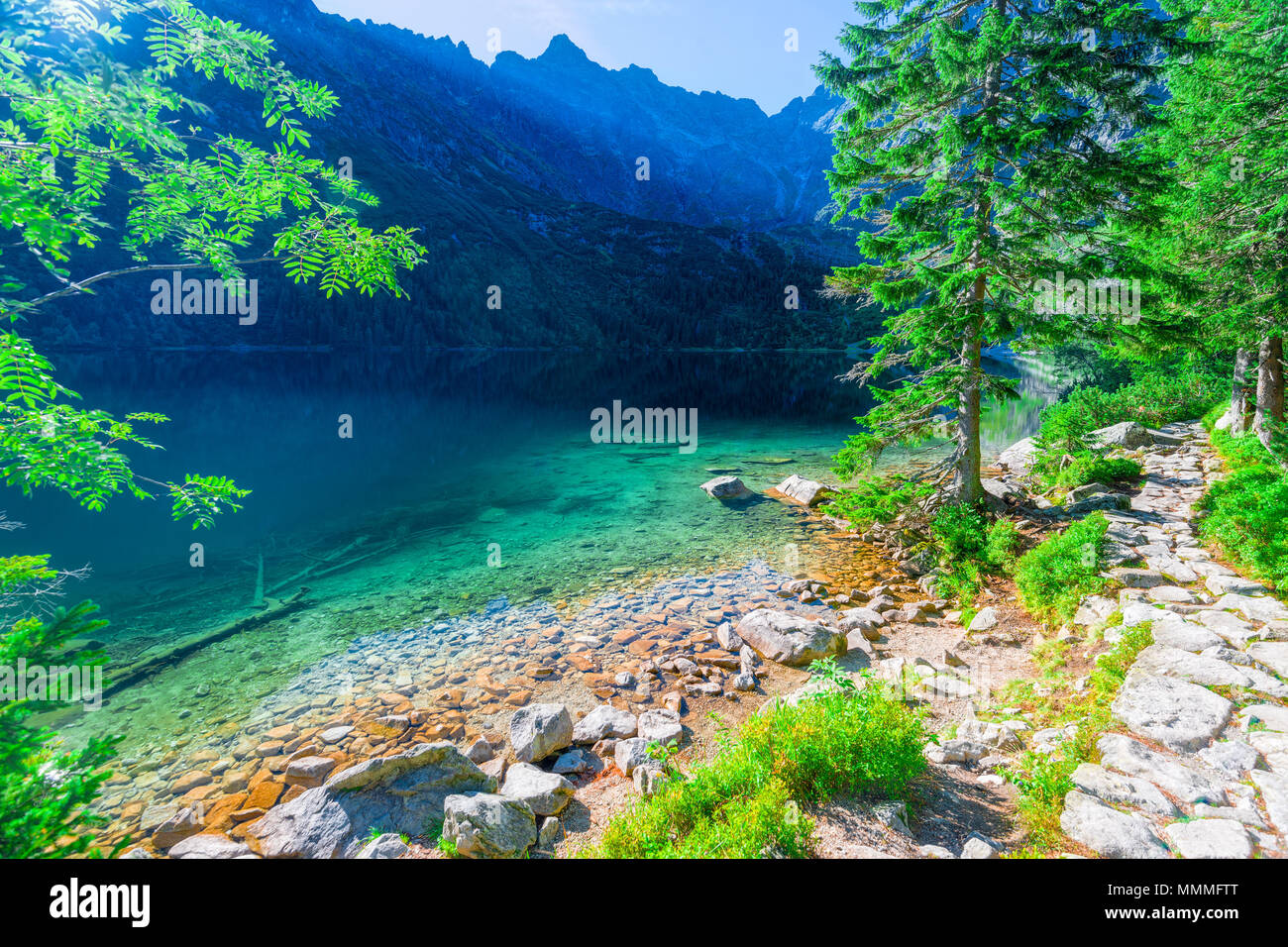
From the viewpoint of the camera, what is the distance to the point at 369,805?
19.8 feet

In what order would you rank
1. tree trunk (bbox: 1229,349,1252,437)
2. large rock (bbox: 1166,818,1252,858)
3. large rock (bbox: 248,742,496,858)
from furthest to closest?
tree trunk (bbox: 1229,349,1252,437) → large rock (bbox: 248,742,496,858) → large rock (bbox: 1166,818,1252,858)

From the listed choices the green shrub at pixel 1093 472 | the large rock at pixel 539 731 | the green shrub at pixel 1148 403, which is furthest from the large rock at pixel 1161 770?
the green shrub at pixel 1148 403

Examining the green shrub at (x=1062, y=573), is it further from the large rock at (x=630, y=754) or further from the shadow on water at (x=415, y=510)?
the large rock at (x=630, y=754)

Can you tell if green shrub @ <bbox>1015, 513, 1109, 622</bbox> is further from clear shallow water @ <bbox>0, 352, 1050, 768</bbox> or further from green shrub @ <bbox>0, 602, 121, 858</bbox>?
green shrub @ <bbox>0, 602, 121, 858</bbox>

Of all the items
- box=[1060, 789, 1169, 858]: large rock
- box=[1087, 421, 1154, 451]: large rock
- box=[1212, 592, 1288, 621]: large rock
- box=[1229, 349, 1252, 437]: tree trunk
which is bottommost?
box=[1060, 789, 1169, 858]: large rock

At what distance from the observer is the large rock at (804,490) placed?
19.1 meters

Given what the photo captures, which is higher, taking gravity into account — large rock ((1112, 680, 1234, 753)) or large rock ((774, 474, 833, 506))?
large rock ((774, 474, 833, 506))

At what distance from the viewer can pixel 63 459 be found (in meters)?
4.84

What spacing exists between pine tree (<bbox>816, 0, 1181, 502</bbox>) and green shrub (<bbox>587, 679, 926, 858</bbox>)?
8.49 m

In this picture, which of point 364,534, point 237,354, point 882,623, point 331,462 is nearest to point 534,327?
point 237,354

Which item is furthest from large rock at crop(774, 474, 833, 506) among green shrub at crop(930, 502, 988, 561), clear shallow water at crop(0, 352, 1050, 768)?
green shrub at crop(930, 502, 988, 561)

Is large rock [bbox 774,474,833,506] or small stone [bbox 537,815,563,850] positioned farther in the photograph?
large rock [bbox 774,474,833,506]

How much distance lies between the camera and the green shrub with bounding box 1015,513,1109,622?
904 cm

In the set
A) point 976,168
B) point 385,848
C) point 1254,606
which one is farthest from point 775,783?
point 976,168
